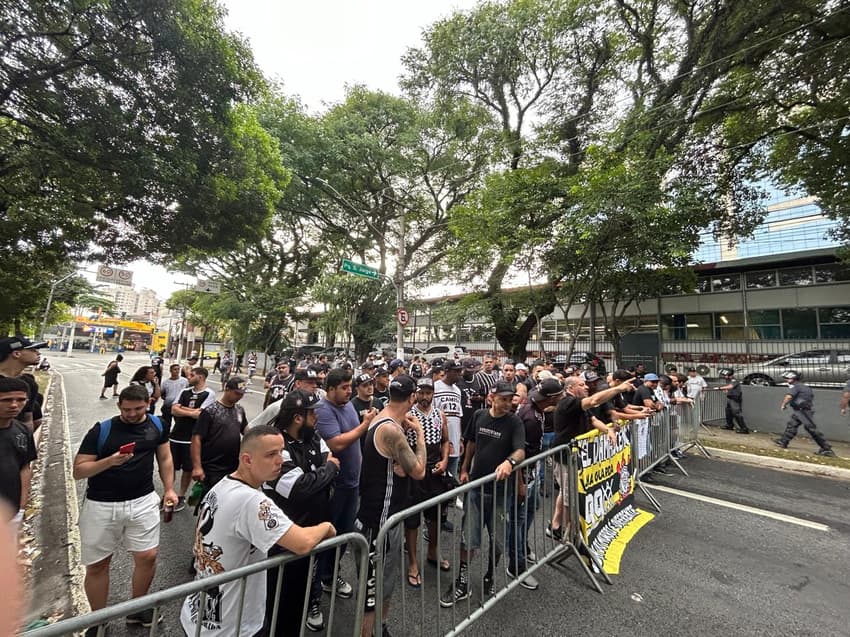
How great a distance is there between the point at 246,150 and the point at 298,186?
1098 cm

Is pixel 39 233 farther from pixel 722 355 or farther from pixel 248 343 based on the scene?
pixel 722 355

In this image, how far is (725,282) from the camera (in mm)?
19625

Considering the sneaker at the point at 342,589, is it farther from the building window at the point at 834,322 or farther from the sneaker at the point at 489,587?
the building window at the point at 834,322

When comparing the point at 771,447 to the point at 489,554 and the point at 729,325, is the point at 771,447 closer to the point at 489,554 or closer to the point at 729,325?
the point at 489,554

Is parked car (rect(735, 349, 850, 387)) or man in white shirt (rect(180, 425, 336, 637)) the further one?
parked car (rect(735, 349, 850, 387))

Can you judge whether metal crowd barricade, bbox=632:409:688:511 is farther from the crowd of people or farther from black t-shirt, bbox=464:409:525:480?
black t-shirt, bbox=464:409:525:480

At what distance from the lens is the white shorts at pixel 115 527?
2742 millimetres

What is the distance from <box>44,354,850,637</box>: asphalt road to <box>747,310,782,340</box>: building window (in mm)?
16629

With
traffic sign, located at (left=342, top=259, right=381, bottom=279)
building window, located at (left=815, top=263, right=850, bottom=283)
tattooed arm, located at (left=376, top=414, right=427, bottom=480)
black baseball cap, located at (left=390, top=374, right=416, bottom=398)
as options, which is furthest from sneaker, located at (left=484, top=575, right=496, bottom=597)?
building window, located at (left=815, top=263, right=850, bottom=283)

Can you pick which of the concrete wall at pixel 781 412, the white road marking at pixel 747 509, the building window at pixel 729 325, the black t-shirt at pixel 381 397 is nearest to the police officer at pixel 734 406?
the concrete wall at pixel 781 412

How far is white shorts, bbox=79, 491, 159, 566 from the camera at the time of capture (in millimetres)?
2742

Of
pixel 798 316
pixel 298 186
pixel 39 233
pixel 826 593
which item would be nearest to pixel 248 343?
pixel 298 186

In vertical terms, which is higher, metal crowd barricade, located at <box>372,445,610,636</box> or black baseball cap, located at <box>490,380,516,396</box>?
black baseball cap, located at <box>490,380,516,396</box>

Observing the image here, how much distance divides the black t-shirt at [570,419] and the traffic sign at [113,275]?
1576cm
